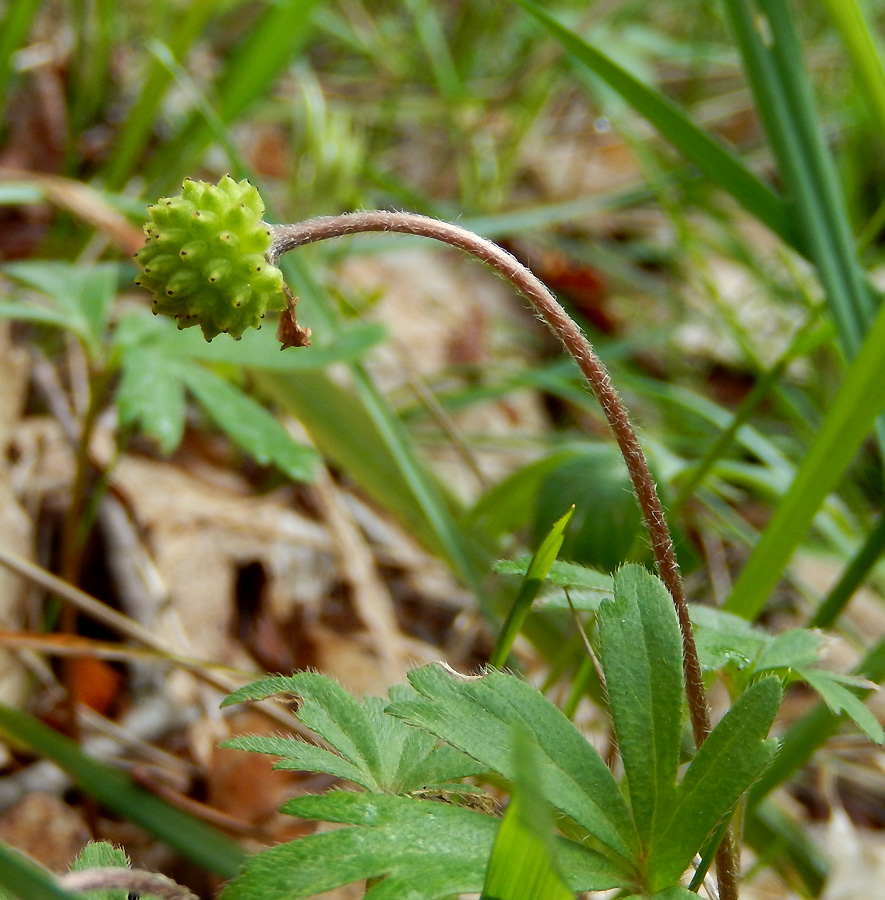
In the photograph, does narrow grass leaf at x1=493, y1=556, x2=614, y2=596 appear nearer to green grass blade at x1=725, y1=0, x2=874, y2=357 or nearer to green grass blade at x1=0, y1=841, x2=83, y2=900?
green grass blade at x1=0, y1=841, x2=83, y2=900

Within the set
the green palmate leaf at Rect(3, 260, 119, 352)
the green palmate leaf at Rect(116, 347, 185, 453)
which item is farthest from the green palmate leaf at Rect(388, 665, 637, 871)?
the green palmate leaf at Rect(3, 260, 119, 352)

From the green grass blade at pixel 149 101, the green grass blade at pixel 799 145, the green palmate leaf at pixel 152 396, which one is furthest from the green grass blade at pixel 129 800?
the green grass blade at pixel 149 101

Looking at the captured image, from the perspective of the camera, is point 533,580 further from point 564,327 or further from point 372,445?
point 372,445

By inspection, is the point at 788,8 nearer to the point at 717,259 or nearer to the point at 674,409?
the point at 674,409

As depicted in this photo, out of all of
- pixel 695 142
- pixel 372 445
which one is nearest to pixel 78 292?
pixel 372 445

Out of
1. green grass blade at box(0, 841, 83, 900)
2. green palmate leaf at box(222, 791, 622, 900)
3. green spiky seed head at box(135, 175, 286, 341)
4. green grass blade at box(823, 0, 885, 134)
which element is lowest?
green palmate leaf at box(222, 791, 622, 900)

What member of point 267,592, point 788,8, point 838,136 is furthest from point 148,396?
point 838,136
